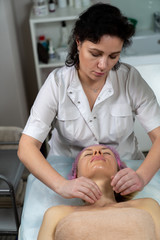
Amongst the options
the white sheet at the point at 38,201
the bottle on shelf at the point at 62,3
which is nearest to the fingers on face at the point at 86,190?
the white sheet at the point at 38,201

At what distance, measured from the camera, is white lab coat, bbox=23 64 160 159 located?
1.31 meters

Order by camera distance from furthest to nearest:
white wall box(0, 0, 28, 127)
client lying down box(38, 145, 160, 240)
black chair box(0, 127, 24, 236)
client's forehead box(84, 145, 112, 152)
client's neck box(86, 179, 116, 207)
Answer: white wall box(0, 0, 28, 127) → black chair box(0, 127, 24, 236) → client's forehead box(84, 145, 112, 152) → client's neck box(86, 179, 116, 207) → client lying down box(38, 145, 160, 240)

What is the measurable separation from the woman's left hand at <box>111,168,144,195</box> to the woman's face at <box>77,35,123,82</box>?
0.40m

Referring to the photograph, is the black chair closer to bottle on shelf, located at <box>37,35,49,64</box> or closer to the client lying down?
the client lying down

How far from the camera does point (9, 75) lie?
2258 mm

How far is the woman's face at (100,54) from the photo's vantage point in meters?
1.10

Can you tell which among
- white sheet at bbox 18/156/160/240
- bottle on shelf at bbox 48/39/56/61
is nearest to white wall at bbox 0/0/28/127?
bottle on shelf at bbox 48/39/56/61

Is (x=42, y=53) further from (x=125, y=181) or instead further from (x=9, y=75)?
(x=125, y=181)

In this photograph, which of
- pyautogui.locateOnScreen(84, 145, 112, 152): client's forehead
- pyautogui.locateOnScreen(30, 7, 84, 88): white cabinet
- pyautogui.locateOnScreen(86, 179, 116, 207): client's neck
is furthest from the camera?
A: pyautogui.locateOnScreen(30, 7, 84, 88): white cabinet

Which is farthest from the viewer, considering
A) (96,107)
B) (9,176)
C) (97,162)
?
(9,176)

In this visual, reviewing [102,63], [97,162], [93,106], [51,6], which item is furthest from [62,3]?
[97,162]

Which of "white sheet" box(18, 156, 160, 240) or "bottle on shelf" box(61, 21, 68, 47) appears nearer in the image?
"white sheet" box(18, 156, 160, 240)

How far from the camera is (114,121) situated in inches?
54.5

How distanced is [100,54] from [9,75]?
1278 millimetres
